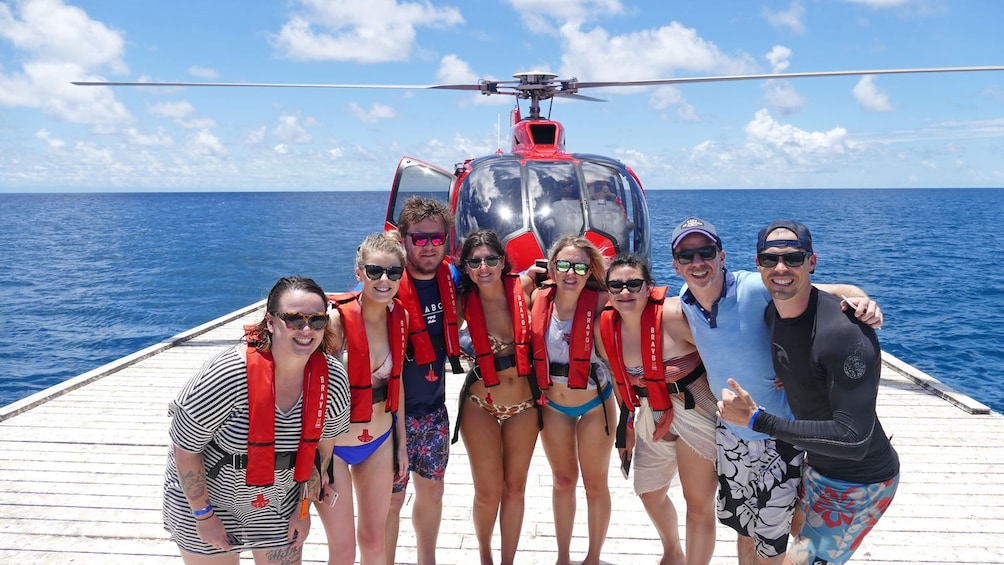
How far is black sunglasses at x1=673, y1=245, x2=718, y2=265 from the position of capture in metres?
2.97

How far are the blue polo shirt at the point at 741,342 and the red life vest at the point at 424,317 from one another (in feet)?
4.14

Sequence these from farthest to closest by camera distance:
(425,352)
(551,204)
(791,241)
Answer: (551,204) → (425,352) → (791,241)

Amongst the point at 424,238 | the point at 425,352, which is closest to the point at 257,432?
the point at 425,352

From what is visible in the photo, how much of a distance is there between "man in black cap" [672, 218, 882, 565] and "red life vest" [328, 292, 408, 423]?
1411 millimetres

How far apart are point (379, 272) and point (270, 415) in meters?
0.86

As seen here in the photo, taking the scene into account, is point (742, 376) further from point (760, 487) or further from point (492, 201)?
point (492, 201)

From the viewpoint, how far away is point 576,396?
352 centimetres

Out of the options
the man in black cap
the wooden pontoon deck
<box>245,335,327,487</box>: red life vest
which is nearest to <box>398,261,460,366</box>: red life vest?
<box>245,335,327,487</box>: red life vest

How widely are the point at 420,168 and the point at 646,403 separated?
524cm

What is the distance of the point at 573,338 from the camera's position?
3.48 m

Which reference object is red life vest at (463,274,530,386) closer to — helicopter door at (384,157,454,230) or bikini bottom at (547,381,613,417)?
bikini bottom at (547,381,613,417)

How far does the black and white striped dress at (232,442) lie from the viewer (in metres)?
2.42

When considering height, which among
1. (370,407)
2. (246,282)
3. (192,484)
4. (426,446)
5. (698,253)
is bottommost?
(246,282)

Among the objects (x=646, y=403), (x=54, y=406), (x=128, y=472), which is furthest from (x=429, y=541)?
(x=54, y=406)
